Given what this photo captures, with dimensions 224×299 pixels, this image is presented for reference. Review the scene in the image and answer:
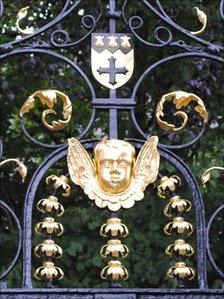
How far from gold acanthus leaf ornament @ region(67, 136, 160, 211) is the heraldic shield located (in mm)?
346

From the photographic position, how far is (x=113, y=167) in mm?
6328

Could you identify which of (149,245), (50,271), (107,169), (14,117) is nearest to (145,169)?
(107,169)

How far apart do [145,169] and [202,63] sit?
2265 mm

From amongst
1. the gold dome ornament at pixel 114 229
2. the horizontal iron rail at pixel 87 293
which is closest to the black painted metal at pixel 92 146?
the horizontal iron rail at pixel 87 293

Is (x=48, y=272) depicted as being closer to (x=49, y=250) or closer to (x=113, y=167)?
(x=49, y=250)

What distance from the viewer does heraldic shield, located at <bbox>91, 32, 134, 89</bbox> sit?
6.49 metres

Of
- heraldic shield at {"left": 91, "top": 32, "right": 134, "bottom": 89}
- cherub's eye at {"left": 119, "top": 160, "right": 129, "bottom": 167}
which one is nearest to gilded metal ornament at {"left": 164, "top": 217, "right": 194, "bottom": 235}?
cherub's eye at {"left": 119, "top": 160, "right": 129, "bottom": 167}

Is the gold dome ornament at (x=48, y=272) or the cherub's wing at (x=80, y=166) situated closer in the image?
the gold dome ornament at (x=48, y=272)

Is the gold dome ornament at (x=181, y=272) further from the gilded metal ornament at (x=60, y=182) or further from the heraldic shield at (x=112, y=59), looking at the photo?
the heraldic shield at (x=112, y=59)

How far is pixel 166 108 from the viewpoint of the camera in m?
8.68

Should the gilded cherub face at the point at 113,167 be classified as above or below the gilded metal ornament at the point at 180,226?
above

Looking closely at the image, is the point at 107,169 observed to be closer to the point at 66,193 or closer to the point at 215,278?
the point at 66,193

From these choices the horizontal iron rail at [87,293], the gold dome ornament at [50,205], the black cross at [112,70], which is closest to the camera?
the horizontal iron rail at [87,293]

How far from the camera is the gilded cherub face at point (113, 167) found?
6.33 metres
